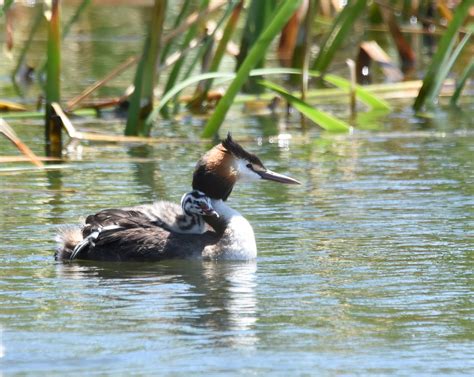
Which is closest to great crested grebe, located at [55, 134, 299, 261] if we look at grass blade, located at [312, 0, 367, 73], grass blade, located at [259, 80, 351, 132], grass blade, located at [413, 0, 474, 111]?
grass blade, located at [259, 80, 351, 132]

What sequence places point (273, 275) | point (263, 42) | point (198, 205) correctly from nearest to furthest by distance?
point (273, 275) < point (198, 205) < point (263, 42)

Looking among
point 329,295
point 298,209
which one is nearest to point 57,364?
point 329,295

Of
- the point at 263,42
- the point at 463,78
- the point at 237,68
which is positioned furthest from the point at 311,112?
the point at 237,68

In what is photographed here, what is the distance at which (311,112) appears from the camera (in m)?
11.6

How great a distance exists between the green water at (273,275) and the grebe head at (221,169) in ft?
1.39

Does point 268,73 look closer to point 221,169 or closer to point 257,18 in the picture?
point 257,18

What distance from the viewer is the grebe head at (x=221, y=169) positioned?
8.59 m

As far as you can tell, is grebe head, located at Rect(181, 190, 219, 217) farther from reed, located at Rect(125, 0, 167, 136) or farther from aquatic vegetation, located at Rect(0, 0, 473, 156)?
reed, located at Rect(125, 0, 167, 136)

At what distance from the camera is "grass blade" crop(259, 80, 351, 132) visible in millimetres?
11344

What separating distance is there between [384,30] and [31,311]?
14.6m

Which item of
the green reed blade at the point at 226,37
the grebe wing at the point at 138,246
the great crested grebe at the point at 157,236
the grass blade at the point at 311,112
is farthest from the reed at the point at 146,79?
the grebe wing at the point at 138,246

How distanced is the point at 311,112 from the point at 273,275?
161 inches

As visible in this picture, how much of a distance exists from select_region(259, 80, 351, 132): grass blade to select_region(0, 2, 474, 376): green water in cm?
19

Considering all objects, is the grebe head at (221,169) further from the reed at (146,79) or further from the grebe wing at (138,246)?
the reed at (146,79)
